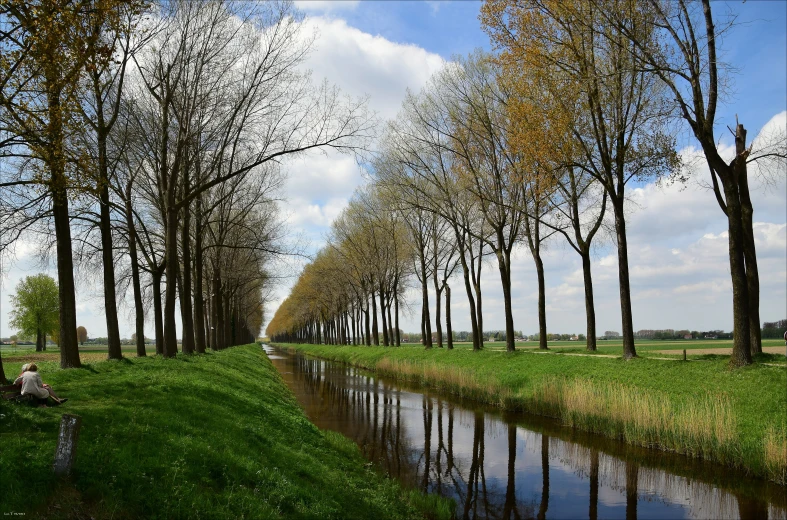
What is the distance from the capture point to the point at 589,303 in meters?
27.4

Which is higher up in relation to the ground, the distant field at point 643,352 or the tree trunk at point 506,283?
the tree trunk at point 506,283

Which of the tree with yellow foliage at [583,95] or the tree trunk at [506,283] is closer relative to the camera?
the tree with yellow foliage at [583,95]

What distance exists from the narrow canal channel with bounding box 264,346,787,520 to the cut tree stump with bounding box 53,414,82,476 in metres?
7.05

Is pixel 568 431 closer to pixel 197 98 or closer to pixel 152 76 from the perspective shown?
pixel 197 98

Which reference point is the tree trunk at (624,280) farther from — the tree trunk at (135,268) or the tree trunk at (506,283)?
the tree trunk at (135,268)

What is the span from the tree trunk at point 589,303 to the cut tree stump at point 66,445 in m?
24.2

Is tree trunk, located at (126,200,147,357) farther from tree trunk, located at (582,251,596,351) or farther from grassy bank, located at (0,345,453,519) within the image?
tree trunk, located at (582,251,596,351)

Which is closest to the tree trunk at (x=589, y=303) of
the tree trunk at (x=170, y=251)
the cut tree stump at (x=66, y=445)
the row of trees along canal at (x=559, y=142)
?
the row of trees along canal at (x=559, y=142)

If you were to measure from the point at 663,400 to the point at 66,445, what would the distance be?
1461cm

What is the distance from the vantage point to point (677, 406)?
1480 centimetres

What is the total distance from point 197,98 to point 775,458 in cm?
2246

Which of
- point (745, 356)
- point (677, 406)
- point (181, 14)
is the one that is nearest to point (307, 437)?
point (677, 406)

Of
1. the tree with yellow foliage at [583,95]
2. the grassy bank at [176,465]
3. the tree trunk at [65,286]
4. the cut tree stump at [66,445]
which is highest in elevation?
the tree with yellow foliage at [583,95]

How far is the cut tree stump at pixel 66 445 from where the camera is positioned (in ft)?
22.0
